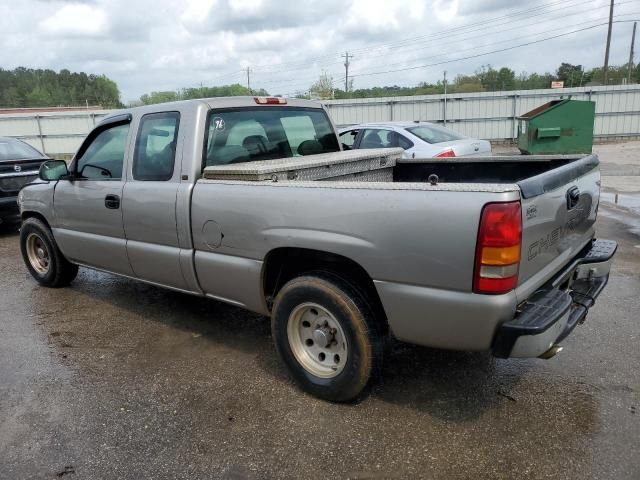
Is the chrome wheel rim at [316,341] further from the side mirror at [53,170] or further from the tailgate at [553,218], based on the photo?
the side mirror at [53,170]

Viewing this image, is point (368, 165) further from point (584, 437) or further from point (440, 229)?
point (584, 437)

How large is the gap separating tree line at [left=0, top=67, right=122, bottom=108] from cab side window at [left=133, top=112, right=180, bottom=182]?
86.1 metres

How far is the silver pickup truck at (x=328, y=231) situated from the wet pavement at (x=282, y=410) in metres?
0.39

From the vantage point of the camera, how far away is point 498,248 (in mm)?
2373

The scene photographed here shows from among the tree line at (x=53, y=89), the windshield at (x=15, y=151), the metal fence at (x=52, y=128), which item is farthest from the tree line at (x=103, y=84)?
the windshield at (x=15, y=151)

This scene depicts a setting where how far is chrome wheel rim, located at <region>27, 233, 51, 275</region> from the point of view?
18.5 feet

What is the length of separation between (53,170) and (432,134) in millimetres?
6985

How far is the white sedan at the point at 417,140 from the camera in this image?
9117 millimetres

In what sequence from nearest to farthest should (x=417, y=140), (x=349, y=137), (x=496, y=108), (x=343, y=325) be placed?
(x=343, y=325), (x=417, y=140), (x=349, y=137), (x=496, y=108)

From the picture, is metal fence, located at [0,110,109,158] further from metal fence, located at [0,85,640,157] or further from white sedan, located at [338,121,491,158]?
white sedan, located at [338,121,491,158]

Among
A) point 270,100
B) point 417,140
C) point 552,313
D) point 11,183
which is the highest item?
point 270,100

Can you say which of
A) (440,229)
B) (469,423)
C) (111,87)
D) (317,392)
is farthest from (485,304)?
(111,87)

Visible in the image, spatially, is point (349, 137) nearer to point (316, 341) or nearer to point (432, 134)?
point (432, 134)

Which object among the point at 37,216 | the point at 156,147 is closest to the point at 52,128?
the point at 37,216
